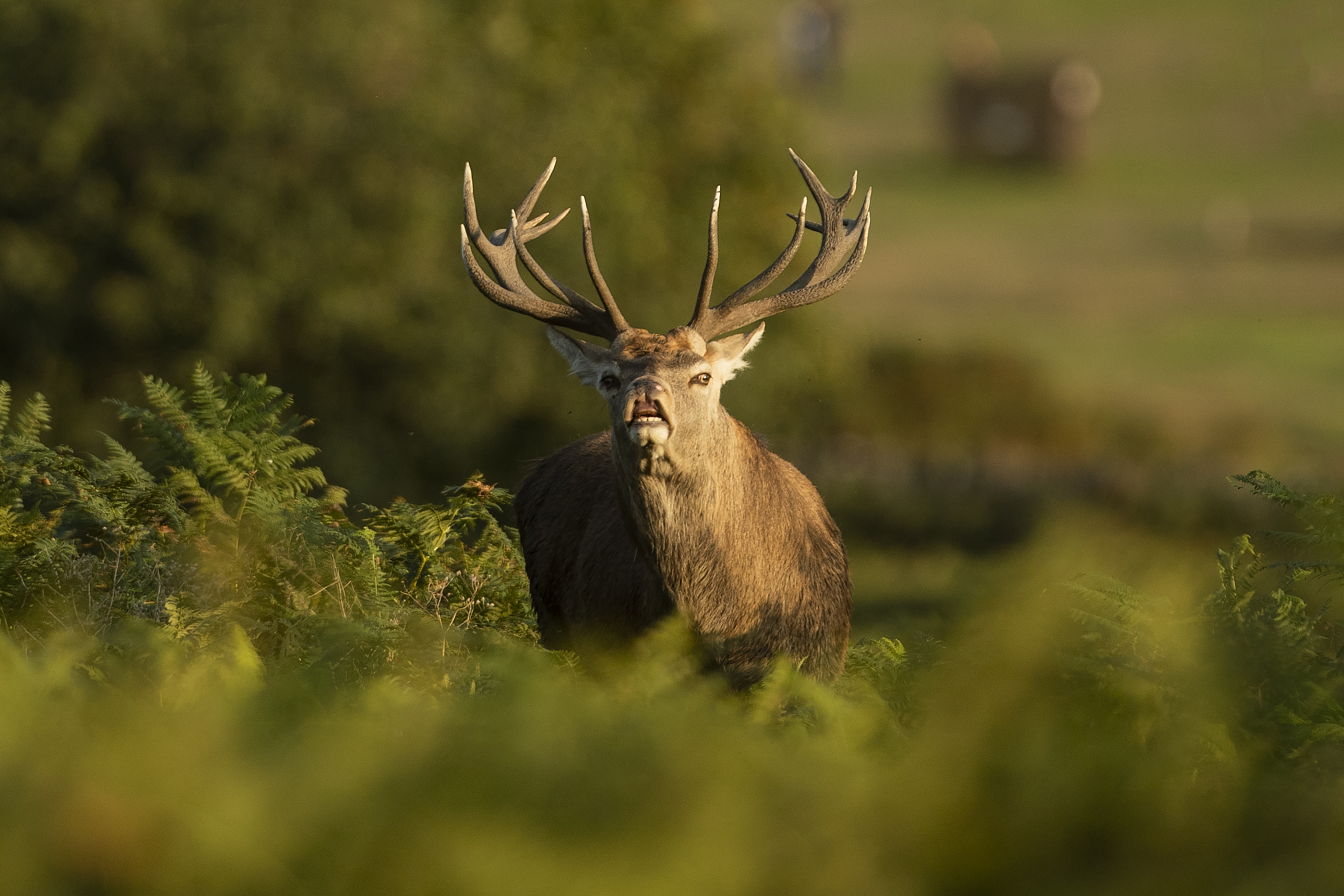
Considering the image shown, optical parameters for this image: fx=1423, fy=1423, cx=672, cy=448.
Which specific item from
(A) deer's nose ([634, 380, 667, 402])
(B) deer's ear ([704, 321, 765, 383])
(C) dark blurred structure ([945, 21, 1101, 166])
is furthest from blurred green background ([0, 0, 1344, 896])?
(C) dark blurred structure ([945, 21, 1101, 166])

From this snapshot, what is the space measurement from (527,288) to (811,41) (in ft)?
274

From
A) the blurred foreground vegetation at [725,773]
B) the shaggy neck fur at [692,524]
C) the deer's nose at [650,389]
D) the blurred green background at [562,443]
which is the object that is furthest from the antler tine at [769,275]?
the blurred foreground vegetation at [725,773]

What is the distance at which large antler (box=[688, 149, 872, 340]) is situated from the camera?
668 centimetres

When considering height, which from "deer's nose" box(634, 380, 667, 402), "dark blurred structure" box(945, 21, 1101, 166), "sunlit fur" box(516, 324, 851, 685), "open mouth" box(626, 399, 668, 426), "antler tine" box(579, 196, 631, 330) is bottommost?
"sunlit fur" box(516, 324, 851, 685)

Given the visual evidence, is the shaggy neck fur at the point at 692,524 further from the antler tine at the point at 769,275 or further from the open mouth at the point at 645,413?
the antler tine at the point at 769,275

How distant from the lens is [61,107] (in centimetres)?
2191

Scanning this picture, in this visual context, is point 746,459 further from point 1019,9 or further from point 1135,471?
point 1019,9

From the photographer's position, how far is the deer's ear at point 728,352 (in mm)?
6426

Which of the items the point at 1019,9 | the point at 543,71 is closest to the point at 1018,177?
the point at 1019,9

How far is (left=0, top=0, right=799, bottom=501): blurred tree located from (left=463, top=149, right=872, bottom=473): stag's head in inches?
573

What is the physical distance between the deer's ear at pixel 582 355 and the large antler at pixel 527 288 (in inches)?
4.5

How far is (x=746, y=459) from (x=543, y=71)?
66.8ft

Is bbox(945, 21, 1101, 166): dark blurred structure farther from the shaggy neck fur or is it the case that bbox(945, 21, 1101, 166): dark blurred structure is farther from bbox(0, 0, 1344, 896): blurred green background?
the shaggy neck fur

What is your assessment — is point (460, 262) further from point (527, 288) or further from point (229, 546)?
point (229, 546)
